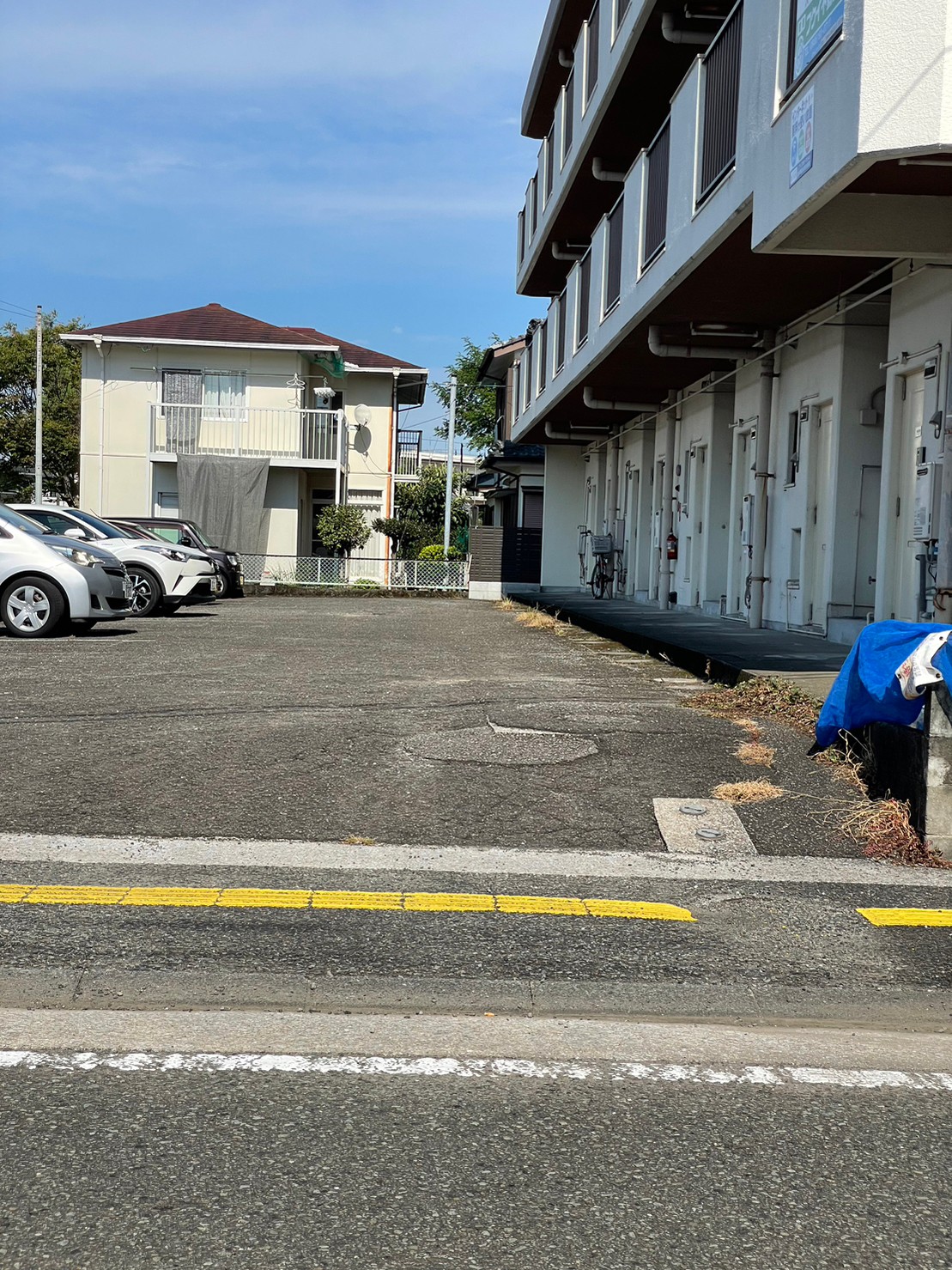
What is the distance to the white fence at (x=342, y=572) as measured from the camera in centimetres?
3481

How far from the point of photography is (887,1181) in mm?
2742

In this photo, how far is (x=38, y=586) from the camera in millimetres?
14602

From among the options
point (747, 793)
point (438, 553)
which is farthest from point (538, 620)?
point (438, 553)

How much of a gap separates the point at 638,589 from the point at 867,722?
18.0 m

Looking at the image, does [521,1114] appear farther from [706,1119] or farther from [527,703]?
[527,703]

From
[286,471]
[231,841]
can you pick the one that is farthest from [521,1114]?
[286,471]

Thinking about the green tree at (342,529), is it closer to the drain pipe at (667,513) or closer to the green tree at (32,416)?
the drain pipe at (667,513)

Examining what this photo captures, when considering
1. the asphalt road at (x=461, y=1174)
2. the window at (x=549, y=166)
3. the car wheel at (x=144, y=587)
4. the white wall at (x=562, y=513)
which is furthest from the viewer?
the white wall at (x=562, y=513)

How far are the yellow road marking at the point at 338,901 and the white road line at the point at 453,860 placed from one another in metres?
0.38

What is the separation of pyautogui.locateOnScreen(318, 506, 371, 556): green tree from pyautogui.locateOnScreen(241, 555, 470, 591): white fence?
2532 millimetres

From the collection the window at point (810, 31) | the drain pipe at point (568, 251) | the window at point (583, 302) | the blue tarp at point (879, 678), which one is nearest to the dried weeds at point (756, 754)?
the blue tarp at point (879, 678)

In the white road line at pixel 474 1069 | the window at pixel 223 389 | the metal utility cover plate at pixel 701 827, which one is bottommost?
the white road line at pixel 474 1069

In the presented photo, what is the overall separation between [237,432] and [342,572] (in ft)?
18.8

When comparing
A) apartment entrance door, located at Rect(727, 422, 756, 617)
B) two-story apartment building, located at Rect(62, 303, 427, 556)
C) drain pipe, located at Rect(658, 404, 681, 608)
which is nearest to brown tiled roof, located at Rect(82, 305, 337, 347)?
Result: two-story apartment building, located at Rect(62, 303, 427, 556)
